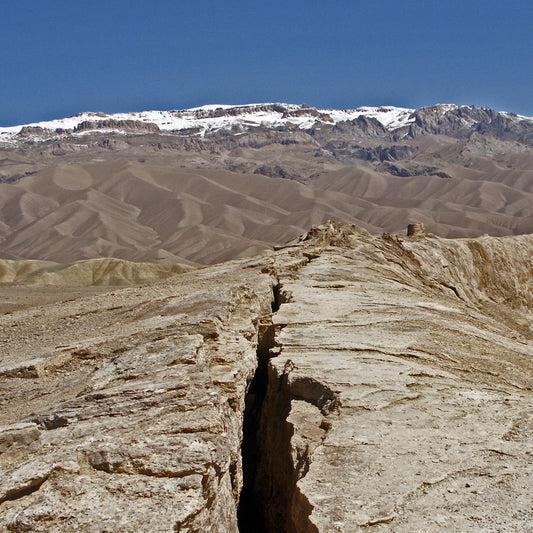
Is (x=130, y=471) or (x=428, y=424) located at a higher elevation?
(x=428, y=424)

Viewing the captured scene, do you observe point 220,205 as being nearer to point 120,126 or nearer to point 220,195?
point 220,195

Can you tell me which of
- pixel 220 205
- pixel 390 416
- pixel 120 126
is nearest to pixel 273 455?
pixel 390 416

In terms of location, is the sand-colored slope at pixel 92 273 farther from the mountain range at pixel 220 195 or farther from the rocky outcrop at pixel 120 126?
the rocky outcrop at pixel 120 126

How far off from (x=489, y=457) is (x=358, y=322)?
472cm

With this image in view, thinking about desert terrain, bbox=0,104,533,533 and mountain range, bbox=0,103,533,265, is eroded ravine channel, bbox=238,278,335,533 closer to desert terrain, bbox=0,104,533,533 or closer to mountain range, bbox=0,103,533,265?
desert terrain, bbox=0,104,533,533

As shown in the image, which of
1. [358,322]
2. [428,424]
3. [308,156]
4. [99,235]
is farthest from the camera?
[308,156]

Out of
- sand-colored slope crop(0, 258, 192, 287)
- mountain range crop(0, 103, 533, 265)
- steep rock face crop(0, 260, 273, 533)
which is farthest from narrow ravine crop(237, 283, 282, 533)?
mountain range crop(0, 103, 533, 265)

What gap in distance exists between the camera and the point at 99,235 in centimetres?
9212

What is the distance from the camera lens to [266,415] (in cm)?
876

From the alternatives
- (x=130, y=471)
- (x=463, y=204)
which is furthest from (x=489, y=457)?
(x=463, y=204)

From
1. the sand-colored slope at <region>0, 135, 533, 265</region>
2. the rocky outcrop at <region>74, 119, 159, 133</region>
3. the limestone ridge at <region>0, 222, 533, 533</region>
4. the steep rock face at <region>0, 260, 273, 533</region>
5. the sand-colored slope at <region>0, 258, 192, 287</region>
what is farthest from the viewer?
the rocky outcrop at <region>74, 119, 159, 133</region>

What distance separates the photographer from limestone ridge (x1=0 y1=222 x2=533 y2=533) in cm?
468

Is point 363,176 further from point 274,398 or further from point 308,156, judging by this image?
point 274,398

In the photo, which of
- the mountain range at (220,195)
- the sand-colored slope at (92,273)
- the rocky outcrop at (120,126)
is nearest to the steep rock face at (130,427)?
the sand-colored slope at (92,273)
